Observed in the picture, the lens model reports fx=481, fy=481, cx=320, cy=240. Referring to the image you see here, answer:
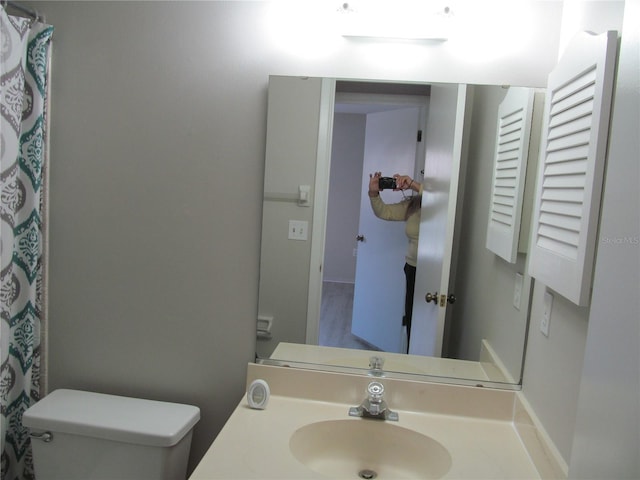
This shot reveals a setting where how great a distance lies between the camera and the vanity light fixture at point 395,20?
1.39 meters

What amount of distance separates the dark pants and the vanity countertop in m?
0.19

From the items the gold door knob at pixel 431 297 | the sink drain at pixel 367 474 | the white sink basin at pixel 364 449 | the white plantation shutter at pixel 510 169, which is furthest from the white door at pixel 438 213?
the sink drain at pixel 367 474

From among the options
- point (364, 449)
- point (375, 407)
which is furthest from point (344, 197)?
point (364, 449)

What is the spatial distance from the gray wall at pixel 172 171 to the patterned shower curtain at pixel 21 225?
0.18 feet

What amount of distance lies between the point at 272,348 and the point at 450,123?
0.89 m

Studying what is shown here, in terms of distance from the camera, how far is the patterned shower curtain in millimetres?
1425

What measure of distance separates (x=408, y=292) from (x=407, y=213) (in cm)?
25

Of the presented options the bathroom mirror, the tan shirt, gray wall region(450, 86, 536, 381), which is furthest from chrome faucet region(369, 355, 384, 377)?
the tan shirt

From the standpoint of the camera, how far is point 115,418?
1.47 metres

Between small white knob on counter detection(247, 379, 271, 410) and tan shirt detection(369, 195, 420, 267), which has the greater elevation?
tan shirt detection(369, 195, 420, 267)

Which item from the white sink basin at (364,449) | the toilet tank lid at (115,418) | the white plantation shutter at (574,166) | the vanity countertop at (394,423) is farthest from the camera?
the toilet tank lid at (115,418)

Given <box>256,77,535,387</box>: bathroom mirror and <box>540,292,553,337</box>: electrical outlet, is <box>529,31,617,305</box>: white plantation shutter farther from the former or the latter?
<box>256,77,535,387</box>: bathroom mirror

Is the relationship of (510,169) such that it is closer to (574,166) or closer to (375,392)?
(574,166)

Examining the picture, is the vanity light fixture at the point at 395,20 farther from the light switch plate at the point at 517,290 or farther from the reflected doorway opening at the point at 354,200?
the light switch plate at the point at 517,290
